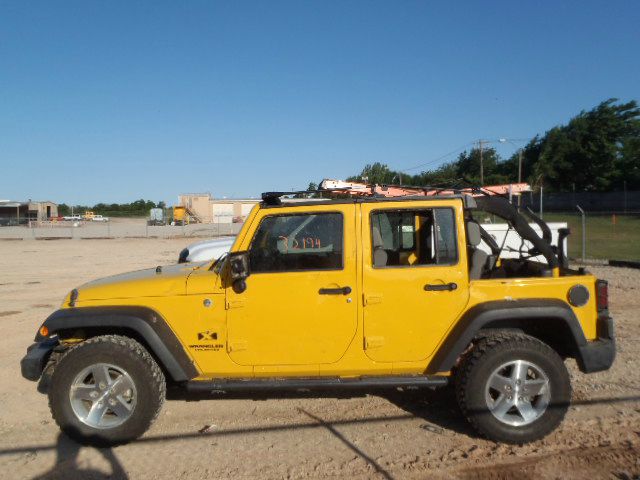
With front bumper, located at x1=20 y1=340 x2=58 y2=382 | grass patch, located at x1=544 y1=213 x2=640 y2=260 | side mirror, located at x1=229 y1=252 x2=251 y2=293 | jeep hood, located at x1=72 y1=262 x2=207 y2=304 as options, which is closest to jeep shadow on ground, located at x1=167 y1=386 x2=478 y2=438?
front bumper, located at x1=20 y1=340 x2=58 y2=382

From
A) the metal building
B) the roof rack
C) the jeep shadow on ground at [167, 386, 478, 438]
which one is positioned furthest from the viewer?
the metal building

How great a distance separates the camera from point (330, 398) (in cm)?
484

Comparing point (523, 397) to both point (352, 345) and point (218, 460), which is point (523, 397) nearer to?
point (352, 345)

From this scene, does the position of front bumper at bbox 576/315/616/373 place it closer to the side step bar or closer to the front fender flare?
the side step bar

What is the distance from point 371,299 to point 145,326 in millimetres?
1709

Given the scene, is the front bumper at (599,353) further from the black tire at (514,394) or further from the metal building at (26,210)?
the metal building at (26,210)

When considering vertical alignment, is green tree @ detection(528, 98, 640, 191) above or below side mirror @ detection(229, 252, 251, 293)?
above

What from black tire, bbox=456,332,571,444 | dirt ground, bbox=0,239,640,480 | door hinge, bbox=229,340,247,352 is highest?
door hinge, bbox=229,340,247,352

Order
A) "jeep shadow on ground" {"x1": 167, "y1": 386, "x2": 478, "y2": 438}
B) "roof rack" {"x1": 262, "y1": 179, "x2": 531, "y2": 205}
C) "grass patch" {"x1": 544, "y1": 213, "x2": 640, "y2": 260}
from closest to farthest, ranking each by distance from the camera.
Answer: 1. "roof rack" {"x1": 262, "y1": 179, "x2": 531, "y2": 205}
2. "jeep shadow on ground" {"x1": 167, "y1": 386, "x2": 478, "y2": 438}
3. "grass patch" {"x1": 544, "y1": 213, "x2": 640, "y2": 260}

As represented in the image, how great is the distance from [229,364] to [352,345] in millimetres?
958

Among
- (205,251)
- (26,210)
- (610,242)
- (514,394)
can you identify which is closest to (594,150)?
(610,242)

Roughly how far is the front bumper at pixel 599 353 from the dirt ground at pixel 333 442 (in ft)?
1.83

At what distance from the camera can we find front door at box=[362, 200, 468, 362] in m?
3.90

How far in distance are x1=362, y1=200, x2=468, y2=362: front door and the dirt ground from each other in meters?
0.71
